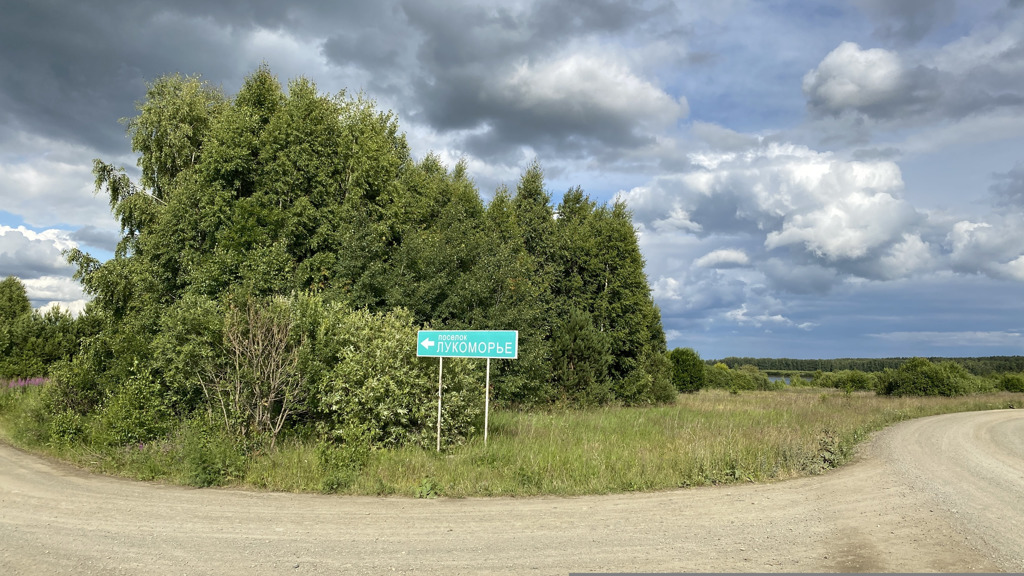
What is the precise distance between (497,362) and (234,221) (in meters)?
11.1

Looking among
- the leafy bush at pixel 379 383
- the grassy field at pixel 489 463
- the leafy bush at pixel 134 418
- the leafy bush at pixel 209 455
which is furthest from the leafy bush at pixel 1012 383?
the leafy bush at pixel 134 418

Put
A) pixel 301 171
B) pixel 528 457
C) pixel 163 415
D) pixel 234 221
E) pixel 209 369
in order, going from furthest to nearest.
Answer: pixel 301 171
pixel 234 221
pixel 163 415
pixel 209 369
pixel 528 457

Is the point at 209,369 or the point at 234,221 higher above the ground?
the point at 234,221

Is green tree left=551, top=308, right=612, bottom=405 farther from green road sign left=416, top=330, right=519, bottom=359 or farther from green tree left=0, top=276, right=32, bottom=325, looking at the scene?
green tree left=0, top=276, right=32, bottom=325

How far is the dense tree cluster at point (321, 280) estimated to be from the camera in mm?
12203

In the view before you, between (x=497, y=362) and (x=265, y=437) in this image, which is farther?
(x=497, y=362)

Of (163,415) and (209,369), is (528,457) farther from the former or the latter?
(163,415)

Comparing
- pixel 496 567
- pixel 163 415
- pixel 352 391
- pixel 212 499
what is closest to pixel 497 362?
pixel 352 391

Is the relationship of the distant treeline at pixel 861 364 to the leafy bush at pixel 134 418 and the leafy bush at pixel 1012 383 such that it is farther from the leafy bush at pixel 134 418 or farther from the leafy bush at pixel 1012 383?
the leafy bush at pixel 134 418

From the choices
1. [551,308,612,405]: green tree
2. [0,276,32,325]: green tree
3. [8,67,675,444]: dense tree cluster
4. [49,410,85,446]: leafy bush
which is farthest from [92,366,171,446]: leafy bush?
[0,276,32,325]: green tree

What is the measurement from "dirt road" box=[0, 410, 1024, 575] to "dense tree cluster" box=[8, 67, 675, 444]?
317 cm

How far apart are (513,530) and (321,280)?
53.4 feet

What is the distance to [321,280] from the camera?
21.1 meters

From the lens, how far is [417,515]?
25.4 ft
